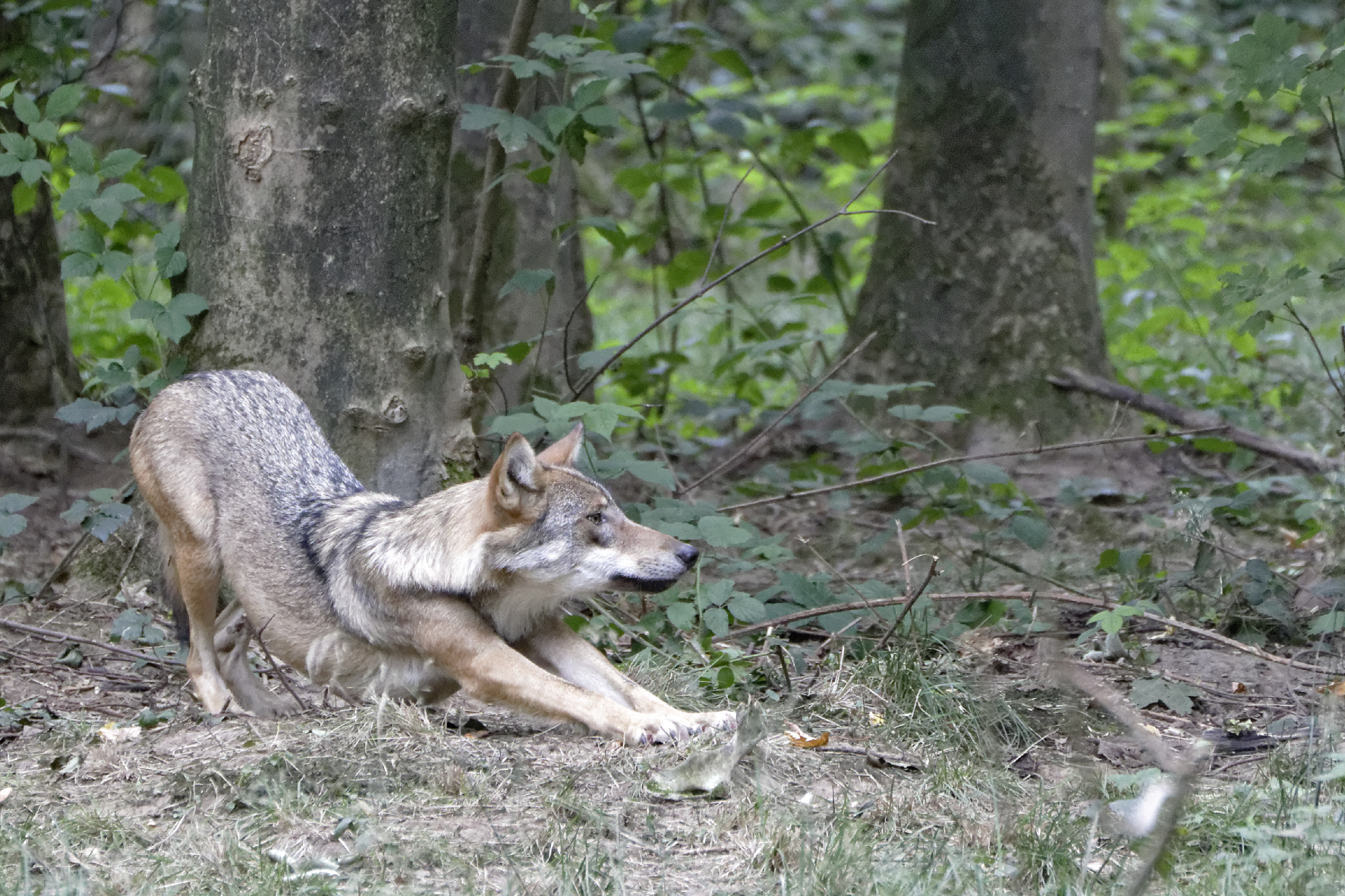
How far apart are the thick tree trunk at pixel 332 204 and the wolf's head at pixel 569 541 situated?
1.11 metres

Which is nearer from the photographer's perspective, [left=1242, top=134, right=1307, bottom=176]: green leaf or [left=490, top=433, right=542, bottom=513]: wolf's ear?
[left=490, top=433, right=542, bottom=513]: wolf's ear

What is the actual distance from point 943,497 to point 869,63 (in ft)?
46.4

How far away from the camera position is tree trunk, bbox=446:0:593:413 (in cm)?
717

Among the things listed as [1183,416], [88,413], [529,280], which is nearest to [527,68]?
[529,280]

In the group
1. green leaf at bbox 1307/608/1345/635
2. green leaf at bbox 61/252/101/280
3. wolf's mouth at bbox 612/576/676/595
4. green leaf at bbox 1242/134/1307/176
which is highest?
green leaf at bbox 1242/134/1307/176

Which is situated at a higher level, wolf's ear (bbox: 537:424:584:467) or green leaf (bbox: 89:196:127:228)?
green leaf (bbox: 89:196:127:228)

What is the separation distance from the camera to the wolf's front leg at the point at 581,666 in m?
4.39

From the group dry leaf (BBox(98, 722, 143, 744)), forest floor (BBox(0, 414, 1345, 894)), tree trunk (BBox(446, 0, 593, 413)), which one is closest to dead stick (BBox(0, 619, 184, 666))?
forest floor (BBox(0, 414, 1345, 894))

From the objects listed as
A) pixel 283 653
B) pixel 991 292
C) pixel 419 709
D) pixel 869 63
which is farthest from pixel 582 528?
pixel 869 63

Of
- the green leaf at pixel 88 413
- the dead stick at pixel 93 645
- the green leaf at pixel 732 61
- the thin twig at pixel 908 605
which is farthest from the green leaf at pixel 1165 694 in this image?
the green leaf at pixel 88 413

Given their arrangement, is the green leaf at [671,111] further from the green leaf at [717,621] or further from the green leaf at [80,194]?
the green leaf at [717,621]

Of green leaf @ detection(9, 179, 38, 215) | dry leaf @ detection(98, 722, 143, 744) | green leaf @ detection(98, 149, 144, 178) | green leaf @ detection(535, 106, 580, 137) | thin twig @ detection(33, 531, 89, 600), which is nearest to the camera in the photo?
dry leaf @ detection(98, 722, 143, 744)

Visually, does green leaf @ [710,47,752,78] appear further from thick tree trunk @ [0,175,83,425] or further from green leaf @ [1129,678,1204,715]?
green leaf @ [1129,678,1204,715]

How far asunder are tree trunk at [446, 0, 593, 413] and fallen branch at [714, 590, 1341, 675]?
229 cm
